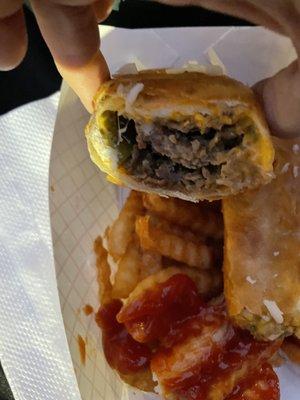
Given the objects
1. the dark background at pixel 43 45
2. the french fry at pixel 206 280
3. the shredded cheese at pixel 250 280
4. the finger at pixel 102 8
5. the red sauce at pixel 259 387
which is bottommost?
the red sauce at pixel 259 387

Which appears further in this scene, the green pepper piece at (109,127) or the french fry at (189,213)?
the french fry at (189,213)

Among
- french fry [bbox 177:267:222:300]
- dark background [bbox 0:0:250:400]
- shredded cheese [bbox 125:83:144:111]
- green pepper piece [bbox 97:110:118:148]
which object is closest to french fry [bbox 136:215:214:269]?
french fry [bbox 177:267:222:300]

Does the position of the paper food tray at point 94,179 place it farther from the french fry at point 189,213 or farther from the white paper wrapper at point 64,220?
the french fry at point 189,213

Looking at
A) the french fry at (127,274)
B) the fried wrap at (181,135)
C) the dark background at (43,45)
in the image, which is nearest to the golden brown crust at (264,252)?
the fried wrap at (181,135)

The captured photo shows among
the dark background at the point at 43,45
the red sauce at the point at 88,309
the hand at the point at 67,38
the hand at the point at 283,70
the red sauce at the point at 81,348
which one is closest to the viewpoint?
the hand at the point at 283,70

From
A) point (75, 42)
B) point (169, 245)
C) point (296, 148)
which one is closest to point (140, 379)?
point (169, 245)

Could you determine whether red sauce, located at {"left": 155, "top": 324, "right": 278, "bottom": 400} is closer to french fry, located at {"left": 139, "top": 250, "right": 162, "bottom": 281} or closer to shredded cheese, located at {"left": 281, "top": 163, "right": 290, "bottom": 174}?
french fry, located at {"left": 139, "top": 250, "right": 162, "bottom": 281}

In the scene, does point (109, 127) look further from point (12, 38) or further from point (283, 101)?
point (283, 101)
